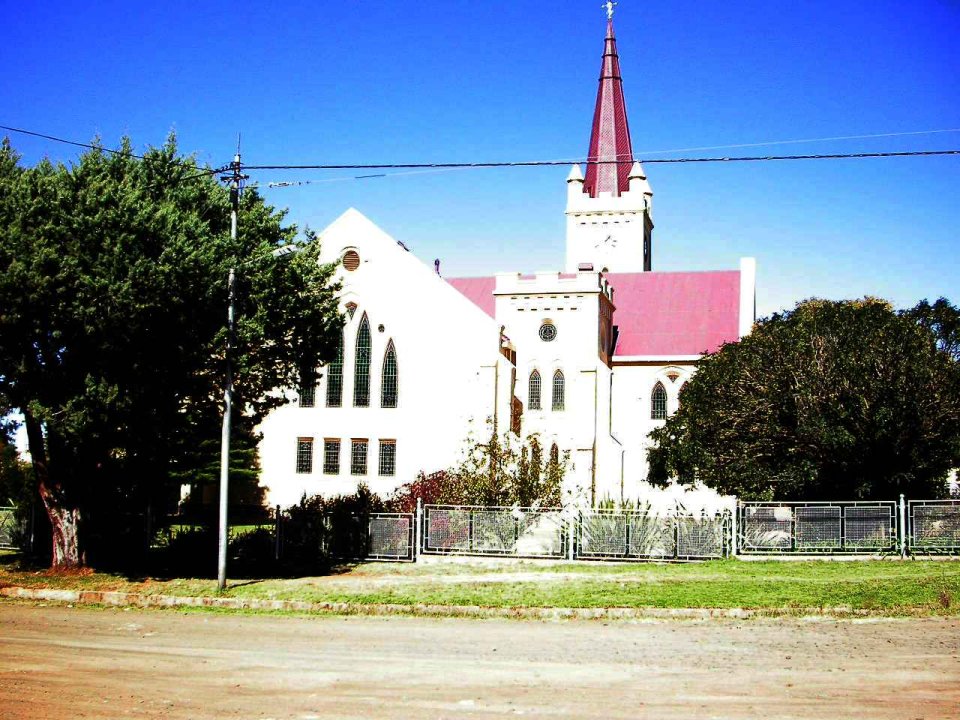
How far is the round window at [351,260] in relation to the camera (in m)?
46.0

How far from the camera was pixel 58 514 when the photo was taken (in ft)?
81.7

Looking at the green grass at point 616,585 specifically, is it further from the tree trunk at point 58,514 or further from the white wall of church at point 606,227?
the white wall of church at point 606,227

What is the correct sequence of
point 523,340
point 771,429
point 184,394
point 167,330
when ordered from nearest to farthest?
point 167,330
point 184,394
point 771,429
point 523,340

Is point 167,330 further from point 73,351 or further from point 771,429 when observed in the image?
point 771,429

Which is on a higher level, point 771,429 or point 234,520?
point 771,429

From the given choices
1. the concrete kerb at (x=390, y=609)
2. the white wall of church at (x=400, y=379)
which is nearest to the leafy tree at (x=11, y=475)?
the white wall of church at (x=400, y=379)

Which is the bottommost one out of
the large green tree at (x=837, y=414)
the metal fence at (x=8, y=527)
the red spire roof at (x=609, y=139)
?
the metal fence at (x=8, y=527)

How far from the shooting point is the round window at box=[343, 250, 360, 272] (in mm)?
45969

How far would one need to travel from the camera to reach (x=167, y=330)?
75.0 ft

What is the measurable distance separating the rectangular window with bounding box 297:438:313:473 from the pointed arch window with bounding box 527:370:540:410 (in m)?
10.2

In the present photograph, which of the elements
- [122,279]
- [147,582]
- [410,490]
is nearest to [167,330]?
[122,279]

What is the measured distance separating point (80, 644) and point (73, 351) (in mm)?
Answer: 9011

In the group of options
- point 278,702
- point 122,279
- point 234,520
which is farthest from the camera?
point 234,520

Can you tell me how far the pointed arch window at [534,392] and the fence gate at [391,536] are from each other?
21437 millimetres
